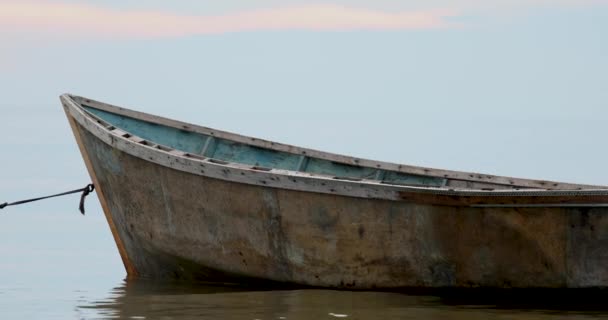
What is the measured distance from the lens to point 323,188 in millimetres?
11977

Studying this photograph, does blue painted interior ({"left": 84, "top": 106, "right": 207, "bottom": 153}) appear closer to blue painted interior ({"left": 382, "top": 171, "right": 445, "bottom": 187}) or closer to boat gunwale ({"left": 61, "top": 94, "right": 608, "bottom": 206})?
boat gunwale ({"left": 61, "top": 94, "right": 608, "bottom": 206})

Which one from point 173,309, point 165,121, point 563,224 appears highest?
point 165,121

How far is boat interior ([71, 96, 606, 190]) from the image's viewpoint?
1533cm

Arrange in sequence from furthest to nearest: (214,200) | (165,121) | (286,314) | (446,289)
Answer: (165,121) → (214,200) → (446,289) → (286,314)

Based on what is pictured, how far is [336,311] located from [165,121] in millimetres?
6233

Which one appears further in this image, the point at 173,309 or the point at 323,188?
the point at 323,188

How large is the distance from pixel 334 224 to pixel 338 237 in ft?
0.40

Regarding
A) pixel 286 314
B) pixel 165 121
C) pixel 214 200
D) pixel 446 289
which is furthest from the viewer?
pixel 165 121

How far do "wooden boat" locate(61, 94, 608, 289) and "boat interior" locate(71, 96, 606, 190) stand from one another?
1.9 inches

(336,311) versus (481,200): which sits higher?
(481,200)

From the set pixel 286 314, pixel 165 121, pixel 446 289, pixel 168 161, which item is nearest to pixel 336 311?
pixel 286 314

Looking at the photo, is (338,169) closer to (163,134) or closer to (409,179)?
(409,179)

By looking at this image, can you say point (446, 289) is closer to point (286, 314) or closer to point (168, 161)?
point (286, 314)

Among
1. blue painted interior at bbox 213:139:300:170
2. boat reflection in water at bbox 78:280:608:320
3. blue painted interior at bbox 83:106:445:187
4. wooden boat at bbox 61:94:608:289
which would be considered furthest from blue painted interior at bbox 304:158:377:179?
boat reflection in water at bbox 78:280:608:320
